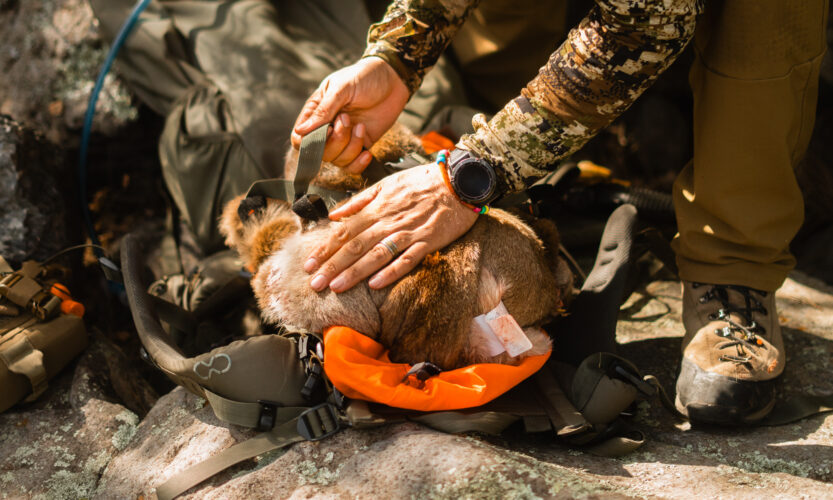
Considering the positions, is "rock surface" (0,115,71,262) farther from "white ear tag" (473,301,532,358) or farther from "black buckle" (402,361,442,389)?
"white ear tag" (473,301,532,358)

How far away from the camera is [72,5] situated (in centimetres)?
442

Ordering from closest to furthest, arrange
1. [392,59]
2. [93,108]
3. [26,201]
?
[392,59]
[26,201]
[93,108]

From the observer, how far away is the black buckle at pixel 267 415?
2.04m

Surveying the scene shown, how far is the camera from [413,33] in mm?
2639

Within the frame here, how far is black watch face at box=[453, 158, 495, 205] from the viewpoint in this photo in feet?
7.10

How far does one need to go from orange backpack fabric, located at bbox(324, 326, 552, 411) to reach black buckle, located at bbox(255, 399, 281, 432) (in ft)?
0.92

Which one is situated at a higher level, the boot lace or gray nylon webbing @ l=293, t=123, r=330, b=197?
gray nylon webbing @ l=293, t=123, r=330, b=197

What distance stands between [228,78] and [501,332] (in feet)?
8.93

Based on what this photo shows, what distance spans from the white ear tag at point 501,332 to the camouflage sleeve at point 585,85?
0.54 m

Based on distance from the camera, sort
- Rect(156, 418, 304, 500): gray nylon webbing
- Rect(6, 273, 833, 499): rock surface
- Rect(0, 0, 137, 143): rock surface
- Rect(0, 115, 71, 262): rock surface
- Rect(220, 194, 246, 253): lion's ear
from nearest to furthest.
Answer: Rect(6, 273, 833, 499): rock surface
Rect(156, 418, 304, 500): gray nylon webbing
Rect(220, 194, 246, 253): lion's ear
Rect(0, 115, 71, 262): rock surface
Rect(0, 0, 137, 143): rock surface

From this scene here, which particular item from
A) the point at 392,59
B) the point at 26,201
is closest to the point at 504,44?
the point at 392,59

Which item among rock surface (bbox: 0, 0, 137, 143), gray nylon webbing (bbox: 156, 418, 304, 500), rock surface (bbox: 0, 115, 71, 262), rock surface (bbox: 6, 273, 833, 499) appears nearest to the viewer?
rock surface (bbox: 6, 273, 833, 499)

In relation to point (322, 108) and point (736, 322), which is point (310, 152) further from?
point (736, 322)

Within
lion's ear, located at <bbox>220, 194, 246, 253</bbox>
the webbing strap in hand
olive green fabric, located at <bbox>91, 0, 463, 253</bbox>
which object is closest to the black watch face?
the webbing strap in hand
